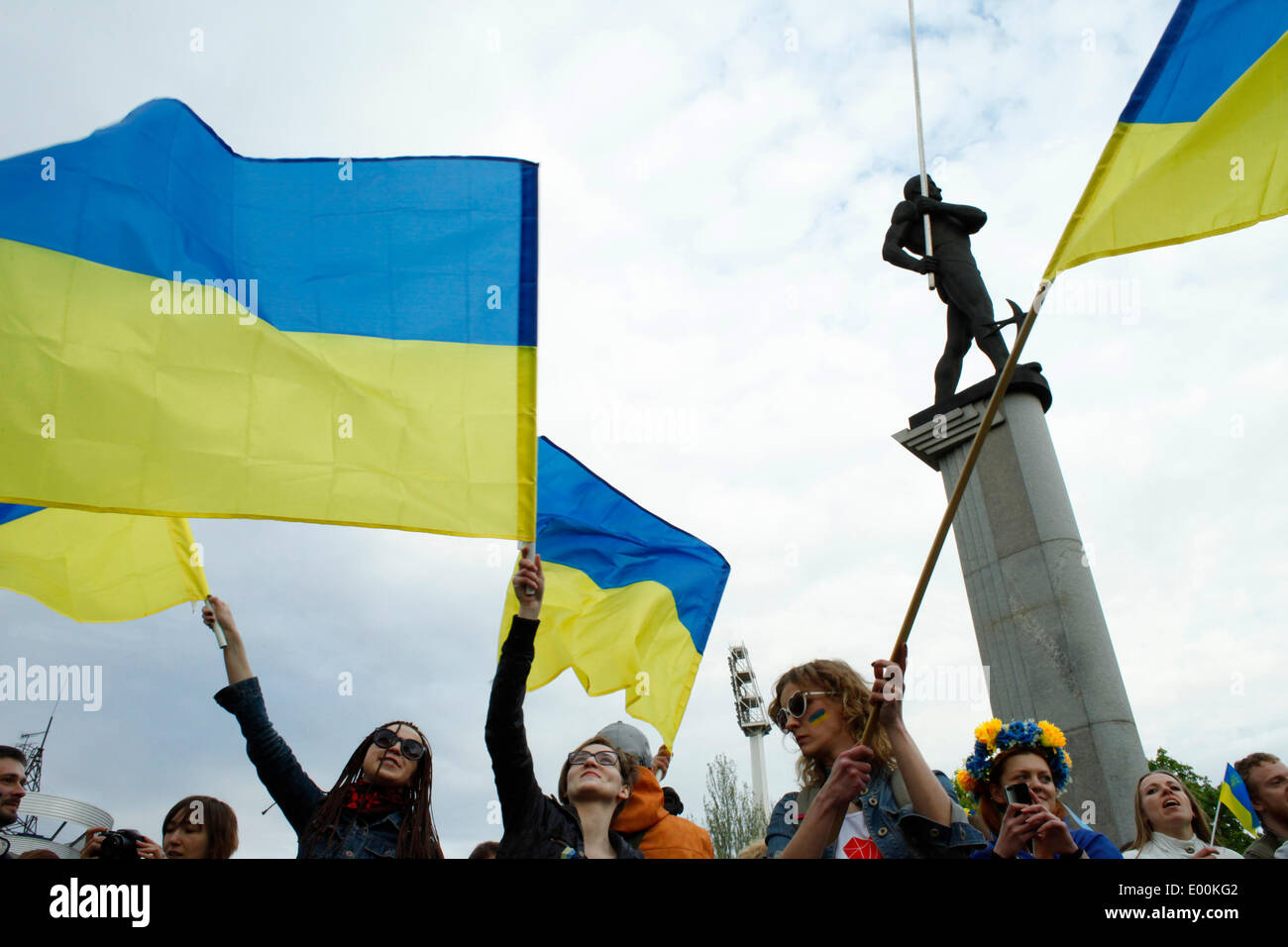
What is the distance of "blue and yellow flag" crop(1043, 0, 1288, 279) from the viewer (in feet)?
12.5

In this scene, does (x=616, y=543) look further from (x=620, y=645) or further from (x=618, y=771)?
(x=618, y=771)

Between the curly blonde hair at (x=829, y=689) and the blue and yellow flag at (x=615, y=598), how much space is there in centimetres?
302

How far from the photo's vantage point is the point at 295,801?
3738 mm

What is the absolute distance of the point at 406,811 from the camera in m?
3.65

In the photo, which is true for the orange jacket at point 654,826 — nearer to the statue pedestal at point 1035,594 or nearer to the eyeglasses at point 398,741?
the eyeglasses at point 398,741

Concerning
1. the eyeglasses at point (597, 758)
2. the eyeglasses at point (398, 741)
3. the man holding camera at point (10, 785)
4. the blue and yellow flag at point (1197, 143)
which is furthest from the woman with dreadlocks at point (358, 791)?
the blue and yellow flag at point (1197, 143)

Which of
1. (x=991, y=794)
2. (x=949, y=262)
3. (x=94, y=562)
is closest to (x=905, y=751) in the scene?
(x=991, y=794)

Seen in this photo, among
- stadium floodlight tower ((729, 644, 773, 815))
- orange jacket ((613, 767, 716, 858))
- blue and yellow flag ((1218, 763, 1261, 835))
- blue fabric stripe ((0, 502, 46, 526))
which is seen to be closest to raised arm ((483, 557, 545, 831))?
orange jacket ((613, 767, 716, 858))

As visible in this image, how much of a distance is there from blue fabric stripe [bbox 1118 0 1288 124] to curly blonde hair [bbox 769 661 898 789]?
2.63 metres

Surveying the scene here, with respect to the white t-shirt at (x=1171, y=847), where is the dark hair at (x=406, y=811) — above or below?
above

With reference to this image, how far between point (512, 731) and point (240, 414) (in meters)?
1.90

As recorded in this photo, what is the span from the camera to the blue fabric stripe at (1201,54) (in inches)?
157
